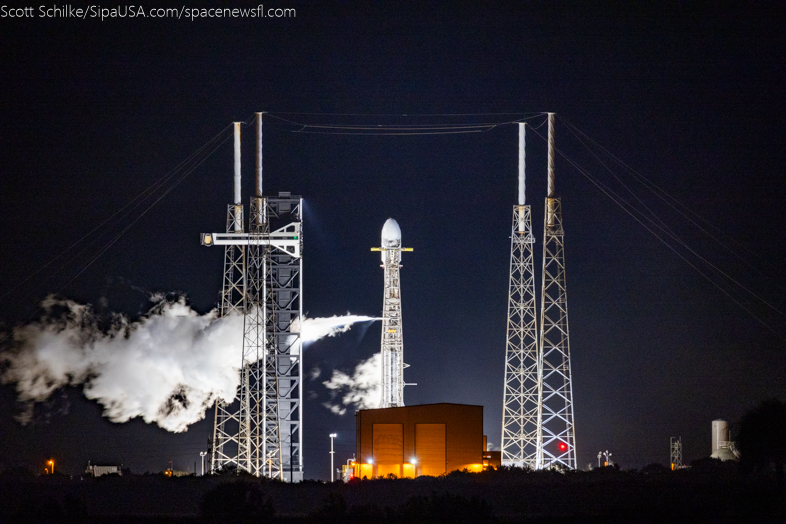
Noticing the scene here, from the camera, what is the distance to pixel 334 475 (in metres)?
76.5

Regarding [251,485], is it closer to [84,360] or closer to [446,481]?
[446,481]

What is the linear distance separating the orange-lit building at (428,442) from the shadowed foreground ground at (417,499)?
2995 mm

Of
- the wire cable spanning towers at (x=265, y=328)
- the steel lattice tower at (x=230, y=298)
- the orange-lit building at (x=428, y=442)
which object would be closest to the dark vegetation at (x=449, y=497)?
the orange-lit building at (x=428, y=442)

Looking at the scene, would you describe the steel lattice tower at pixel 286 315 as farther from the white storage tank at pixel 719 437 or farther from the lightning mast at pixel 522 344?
the white storage tank at pixel 719 437

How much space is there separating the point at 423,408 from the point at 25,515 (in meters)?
20.9

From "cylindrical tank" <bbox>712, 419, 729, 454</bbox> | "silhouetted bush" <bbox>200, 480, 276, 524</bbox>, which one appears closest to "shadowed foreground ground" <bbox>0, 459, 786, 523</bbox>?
"silhouetted bush" <bbox>200, 480, 276, 524</bbox>

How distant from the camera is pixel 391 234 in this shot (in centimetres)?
7475

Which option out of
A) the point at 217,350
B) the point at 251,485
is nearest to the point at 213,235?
the point at 217,350

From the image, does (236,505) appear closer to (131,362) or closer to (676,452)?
(131,362)

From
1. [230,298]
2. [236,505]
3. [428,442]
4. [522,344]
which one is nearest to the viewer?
[236,505]

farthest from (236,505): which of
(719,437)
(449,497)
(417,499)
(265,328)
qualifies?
(719,437)

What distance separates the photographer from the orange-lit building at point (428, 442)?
199ft

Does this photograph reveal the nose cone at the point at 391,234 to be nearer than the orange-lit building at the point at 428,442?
No

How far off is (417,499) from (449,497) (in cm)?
189
